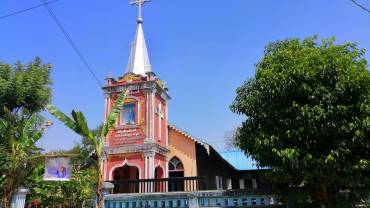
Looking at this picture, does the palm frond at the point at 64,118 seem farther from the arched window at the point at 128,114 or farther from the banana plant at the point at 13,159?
the arched window at the point at 128,114

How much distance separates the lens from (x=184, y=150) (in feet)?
77.3

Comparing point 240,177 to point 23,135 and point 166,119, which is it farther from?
point 23,135

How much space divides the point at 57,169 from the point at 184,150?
42.8 feet

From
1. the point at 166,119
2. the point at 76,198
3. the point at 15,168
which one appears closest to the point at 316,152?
the point at 15,168

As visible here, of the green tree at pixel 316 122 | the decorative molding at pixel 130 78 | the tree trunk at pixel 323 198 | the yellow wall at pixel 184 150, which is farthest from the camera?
the yellow wall at pixel 184 150

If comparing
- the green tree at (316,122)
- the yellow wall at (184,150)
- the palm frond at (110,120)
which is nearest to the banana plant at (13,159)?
the palm frond at (110,120)

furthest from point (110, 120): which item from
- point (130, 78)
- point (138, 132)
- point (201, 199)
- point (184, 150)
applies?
point (184, 150)

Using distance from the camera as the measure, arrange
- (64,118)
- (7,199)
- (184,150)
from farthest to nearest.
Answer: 1. (184,150)
2. (64,118)
3. (7,199)

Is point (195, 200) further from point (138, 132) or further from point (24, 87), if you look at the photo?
point (138, 132)

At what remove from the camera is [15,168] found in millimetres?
11062

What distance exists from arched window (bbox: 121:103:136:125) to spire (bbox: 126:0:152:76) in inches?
98.3

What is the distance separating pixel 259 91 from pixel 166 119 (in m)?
15.0

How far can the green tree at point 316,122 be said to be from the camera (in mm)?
8391

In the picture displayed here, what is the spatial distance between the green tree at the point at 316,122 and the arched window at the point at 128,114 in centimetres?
1353
